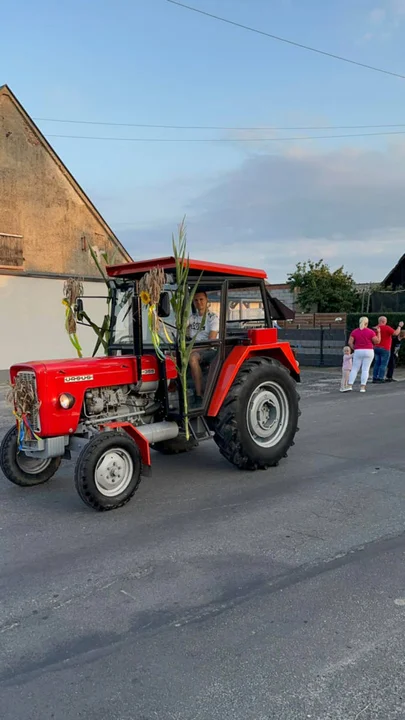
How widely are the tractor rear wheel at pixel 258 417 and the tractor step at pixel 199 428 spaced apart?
100 millimetres

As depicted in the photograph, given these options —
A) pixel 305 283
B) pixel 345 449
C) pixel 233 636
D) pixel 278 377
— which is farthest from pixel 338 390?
pixel 305 283

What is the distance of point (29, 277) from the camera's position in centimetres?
1805

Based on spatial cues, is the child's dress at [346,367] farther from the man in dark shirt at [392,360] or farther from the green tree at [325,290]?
the green tree at [325,290]

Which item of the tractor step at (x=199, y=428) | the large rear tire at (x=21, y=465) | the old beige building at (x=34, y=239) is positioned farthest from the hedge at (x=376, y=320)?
the large rear tire at (x=21, y=465)

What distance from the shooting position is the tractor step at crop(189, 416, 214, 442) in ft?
20.7

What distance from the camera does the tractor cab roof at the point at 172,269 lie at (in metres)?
5.96

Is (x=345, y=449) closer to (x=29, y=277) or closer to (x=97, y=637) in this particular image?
(x=97, y=637)

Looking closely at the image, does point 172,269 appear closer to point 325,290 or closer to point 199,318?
point 199,318

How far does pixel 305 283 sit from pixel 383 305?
34.1 ft

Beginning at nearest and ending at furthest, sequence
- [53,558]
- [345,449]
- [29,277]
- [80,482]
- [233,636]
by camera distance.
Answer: [233,636], [53,558], [80,482], [345,449], [29,277]

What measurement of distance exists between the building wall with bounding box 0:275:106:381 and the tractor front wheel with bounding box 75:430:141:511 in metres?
11.4

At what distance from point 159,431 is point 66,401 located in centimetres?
106

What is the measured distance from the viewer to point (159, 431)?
6.04m

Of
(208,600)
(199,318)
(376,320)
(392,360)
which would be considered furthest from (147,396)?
(376,320)
